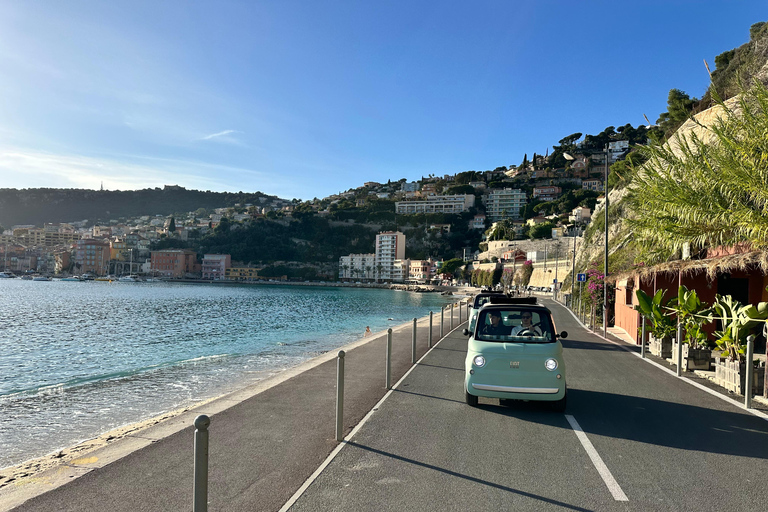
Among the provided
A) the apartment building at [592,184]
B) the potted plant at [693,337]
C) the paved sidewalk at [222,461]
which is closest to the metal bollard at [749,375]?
the potted plant at [693,337]

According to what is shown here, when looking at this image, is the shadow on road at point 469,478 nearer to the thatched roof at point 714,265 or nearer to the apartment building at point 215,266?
the thatched roof at point 714,265

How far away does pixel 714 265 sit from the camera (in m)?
12.4

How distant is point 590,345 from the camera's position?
16906 millimetres

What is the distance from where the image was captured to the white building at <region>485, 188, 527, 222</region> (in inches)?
7441

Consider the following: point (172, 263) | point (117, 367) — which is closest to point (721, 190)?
point (117, 367)

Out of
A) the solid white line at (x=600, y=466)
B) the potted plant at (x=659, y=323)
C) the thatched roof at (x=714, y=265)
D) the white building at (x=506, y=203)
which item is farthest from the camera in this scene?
the white building at (x=506, y=203)

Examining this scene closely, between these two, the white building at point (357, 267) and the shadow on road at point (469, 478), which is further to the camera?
the white building at point (357, 267)

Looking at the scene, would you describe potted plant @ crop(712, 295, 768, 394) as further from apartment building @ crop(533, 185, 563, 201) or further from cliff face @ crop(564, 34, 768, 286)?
apartment building @ crop(533, 185, 563, 201)

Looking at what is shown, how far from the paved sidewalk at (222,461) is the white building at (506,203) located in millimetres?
185489

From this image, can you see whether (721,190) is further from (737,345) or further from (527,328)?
(527,328)

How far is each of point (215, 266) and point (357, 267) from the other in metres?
50.2

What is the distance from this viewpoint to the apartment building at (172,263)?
180800 millimetres

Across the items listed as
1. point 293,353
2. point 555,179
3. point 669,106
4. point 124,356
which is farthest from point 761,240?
point 555,179

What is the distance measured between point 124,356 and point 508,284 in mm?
99970
